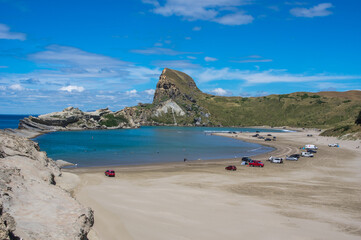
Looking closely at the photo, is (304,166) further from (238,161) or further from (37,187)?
(37,187)

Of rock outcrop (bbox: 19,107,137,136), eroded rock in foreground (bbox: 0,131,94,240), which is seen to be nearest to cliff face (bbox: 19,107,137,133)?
rock outcrop (bbox: 19,107,137,136)

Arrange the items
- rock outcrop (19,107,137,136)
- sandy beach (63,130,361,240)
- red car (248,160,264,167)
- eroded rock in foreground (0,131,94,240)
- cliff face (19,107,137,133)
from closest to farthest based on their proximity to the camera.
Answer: eroded rock in foreground (0,131,94,240) < sandy beach (63,130,361,240) < red car (248,160,264,167) < rock outcrop (19,107,137,136) < cliff face (19,107,137,133)

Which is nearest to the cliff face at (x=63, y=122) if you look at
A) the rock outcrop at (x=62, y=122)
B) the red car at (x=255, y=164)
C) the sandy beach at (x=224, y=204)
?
the rock outcrop at (x=62, y=122)

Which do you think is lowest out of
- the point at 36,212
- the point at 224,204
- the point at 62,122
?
the point at 224,204

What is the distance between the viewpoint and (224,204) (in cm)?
2723

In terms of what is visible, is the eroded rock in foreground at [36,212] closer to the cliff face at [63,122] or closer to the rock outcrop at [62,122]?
the rock outcrop at [62,122]

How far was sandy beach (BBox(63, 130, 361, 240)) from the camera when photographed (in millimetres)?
20312

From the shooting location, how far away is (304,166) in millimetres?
56875

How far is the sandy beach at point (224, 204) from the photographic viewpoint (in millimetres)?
20312

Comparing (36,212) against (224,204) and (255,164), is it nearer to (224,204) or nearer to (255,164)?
(224,204)

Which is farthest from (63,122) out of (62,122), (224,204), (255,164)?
(224,204)

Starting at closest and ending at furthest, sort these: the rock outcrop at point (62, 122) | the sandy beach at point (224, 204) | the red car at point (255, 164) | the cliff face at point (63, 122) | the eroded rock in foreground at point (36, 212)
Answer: the eroded rock in foreground at point (36, 212) < the sandy beach at point (224, 204) < the red car at point (255, 164) < the rock outcrop at point (62, 122) < the cliff face at point (63, 122)

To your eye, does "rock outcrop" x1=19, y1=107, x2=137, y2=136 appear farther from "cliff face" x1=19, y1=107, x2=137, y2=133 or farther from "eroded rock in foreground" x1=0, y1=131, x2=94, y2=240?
"eroded rock in foreground" x1=0, y1=131, x2=94, y2=240

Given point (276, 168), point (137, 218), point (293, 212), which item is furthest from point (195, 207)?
point (276, 168)
